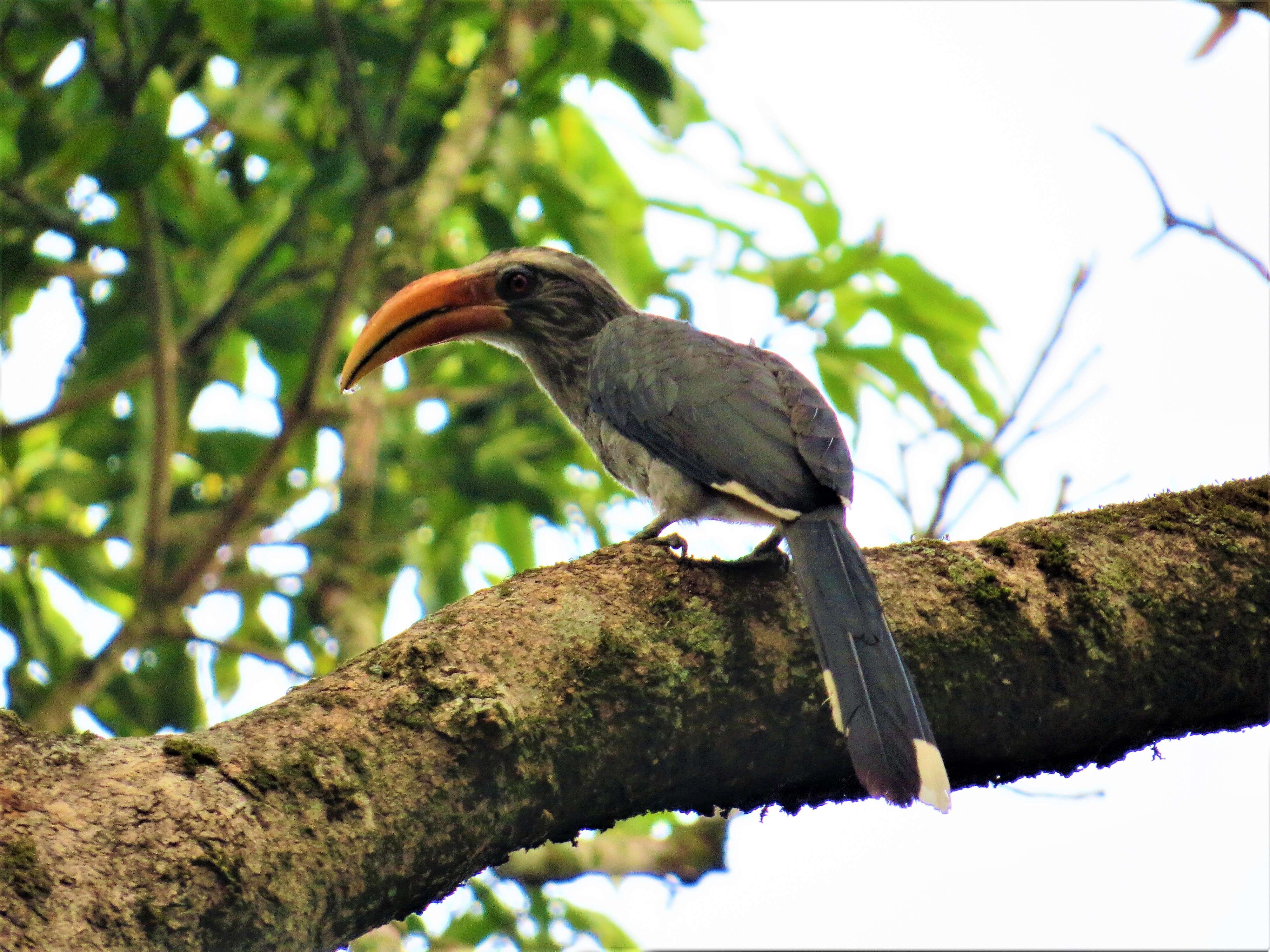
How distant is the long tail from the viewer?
7.32ft

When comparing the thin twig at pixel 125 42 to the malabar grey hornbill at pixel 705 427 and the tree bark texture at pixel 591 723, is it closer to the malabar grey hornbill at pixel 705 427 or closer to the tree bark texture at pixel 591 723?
the malabar grey hornbill at pixel 705 427

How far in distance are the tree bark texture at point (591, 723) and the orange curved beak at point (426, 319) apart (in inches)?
68.3

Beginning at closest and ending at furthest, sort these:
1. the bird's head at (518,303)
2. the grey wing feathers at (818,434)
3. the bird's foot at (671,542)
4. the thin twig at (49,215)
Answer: the bird's foot at (671,542) < the grey wing feathers at (818,434) < the thin twig at (49,215) < the bird's head at (518,303)

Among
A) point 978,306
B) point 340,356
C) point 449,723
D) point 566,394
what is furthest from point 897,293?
point 449,723

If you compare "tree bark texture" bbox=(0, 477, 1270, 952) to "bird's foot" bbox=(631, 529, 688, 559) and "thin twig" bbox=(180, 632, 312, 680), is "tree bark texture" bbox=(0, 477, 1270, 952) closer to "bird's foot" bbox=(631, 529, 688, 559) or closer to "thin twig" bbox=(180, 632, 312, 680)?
"bird's foot" bbox=(631, 529, 688, 559)

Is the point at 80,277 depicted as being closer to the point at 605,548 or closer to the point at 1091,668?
the point at 605,548

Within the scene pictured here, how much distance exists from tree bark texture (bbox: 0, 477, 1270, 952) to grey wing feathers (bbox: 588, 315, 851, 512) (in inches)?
20.6

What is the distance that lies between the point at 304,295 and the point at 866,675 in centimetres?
344

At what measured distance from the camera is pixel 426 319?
4199mm

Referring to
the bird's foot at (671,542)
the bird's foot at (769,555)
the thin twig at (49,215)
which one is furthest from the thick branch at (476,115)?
the bird's foot at (769,555)

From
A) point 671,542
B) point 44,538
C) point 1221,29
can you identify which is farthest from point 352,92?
point 1221,29

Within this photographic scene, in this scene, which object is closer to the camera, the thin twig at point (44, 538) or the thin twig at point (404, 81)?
the thin twig at point (404, 81)

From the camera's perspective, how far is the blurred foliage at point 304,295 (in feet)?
14.0

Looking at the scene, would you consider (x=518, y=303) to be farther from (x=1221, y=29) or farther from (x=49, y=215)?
(x=1221, y=29)
